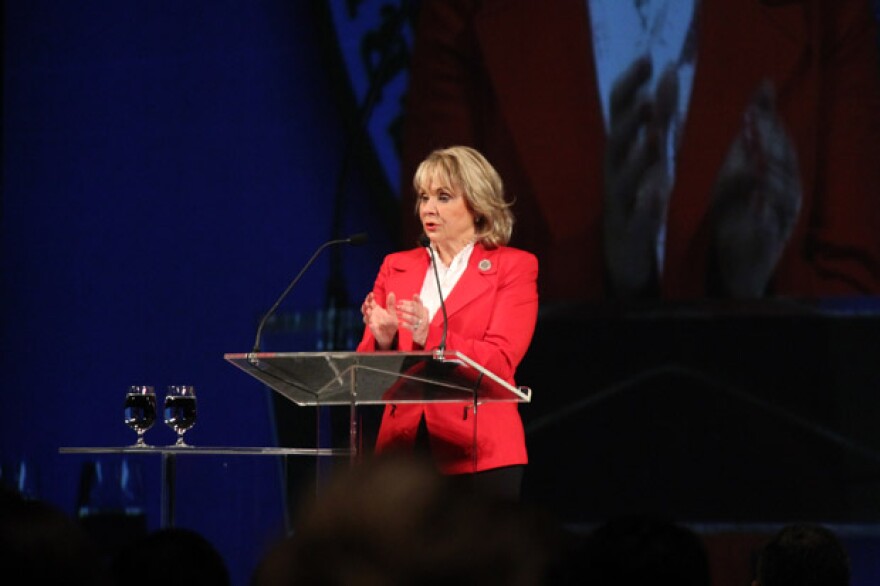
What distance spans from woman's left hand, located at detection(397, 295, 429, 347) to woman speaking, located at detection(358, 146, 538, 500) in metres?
0.05

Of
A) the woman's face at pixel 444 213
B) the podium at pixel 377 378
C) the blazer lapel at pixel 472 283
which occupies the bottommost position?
the podium at pixel 377 378

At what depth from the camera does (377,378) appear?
10.2 feet

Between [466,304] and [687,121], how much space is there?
77.0 inches

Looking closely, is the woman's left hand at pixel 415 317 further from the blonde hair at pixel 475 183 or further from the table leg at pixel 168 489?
the table leg at pixel 168 489

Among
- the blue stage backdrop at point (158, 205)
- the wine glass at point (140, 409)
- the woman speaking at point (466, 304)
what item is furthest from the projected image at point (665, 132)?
the wine glass at point (140, 409)

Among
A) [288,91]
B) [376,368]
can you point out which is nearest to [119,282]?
[288,91]

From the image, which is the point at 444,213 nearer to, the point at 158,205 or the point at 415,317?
the point at 415,317

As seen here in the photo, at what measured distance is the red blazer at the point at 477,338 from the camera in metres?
3.40

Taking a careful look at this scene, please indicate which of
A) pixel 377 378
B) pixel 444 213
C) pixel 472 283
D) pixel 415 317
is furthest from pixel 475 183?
pixel 377 378

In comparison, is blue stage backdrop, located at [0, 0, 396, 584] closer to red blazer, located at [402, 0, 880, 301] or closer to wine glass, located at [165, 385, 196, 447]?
red blazer, located at [402, 0, 880, 301]

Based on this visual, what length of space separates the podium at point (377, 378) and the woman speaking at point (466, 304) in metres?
0.12

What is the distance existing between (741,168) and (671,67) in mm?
495

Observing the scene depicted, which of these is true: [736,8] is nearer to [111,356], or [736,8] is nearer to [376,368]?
[376,368]

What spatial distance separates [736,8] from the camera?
16.8 feet
